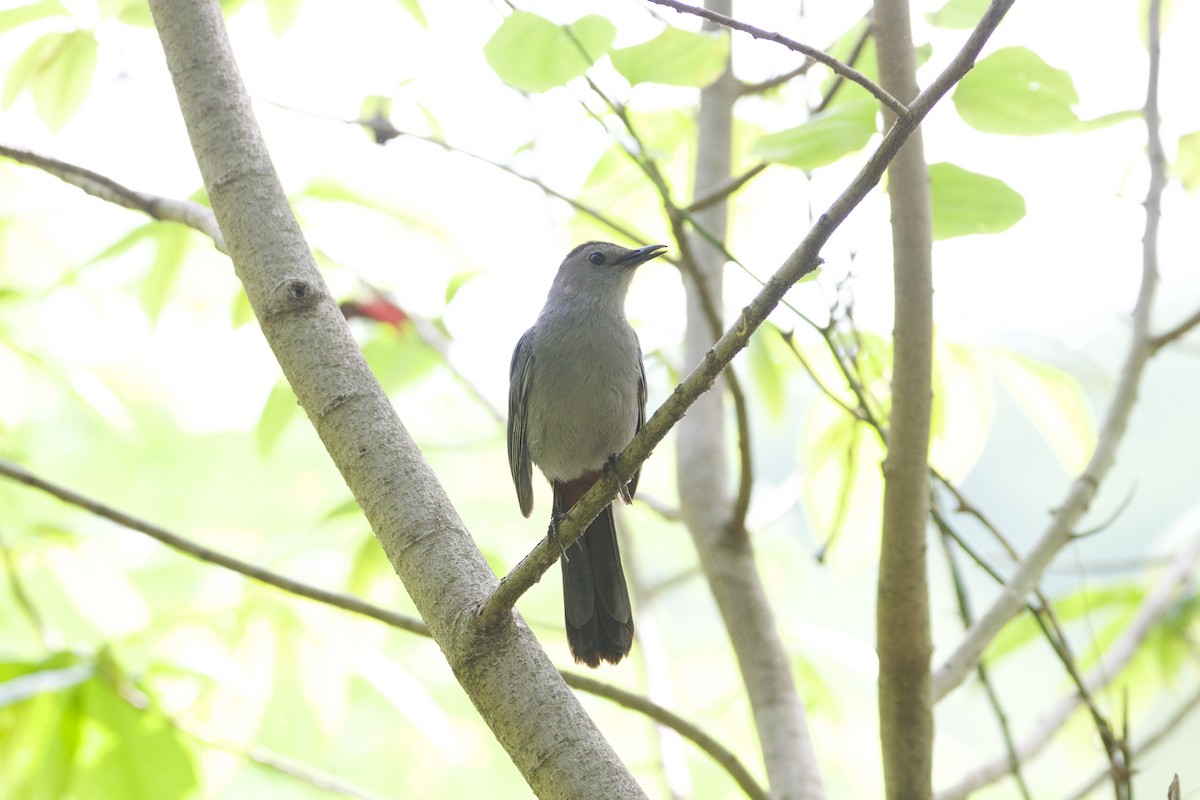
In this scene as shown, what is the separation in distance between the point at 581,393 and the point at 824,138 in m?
1.39

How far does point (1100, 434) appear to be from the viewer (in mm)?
2232

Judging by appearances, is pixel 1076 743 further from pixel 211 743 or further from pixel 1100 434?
pixel 211 743

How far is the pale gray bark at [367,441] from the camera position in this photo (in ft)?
4.33

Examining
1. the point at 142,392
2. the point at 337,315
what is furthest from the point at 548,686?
the point at 142,392

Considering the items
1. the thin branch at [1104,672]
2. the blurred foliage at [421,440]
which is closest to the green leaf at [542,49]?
the blurred foliage at [421,440]

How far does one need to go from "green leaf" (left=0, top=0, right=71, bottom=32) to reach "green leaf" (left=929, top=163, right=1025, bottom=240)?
1.86 meters

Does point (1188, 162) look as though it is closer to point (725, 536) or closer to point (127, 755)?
point (725, 536)

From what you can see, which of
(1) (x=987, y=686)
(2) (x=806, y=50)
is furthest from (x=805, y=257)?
(1) (x=987, y=686)

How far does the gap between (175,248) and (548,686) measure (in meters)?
1.78

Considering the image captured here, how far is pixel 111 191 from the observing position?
1975 millimetres

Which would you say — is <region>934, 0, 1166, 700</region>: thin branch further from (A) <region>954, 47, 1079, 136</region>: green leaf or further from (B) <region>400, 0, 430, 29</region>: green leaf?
(B) <region>400, 0, 430, 29</region>: green leaf

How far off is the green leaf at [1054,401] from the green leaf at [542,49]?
127 cm

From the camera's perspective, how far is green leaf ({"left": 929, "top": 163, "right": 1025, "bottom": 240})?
1683 millimetres

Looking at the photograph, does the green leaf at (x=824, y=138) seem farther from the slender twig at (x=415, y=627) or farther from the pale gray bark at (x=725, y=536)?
the slender twig at (x=415, y=627)
